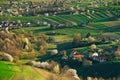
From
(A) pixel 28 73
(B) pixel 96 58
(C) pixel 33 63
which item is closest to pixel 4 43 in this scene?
(C) pixel 33 63

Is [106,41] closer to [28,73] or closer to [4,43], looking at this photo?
[4,43]

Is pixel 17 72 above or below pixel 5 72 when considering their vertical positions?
below

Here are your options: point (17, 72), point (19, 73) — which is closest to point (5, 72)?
point (17, 72)

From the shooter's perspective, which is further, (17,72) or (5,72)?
(17,72)

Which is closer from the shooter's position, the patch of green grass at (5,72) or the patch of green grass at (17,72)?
the patch of green grass at (5,72)

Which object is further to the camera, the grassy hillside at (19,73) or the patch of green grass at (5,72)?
the grassy hillside at (19,73)

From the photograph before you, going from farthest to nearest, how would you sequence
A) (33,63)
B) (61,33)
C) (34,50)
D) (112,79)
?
(61,33), (34,50), (33,63), (112,79)

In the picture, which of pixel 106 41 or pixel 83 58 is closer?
pixel 83 58

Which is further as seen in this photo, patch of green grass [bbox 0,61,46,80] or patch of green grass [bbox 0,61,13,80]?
patch of green grass [bbox 0,61,46,80]

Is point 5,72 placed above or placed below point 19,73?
above

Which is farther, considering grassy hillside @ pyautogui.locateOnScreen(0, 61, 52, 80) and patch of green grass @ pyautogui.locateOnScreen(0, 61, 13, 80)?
grassy hillside @ pyautogui.locateOnScreen(0, 61, 52, 80)

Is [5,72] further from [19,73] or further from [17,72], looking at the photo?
[19,73]
